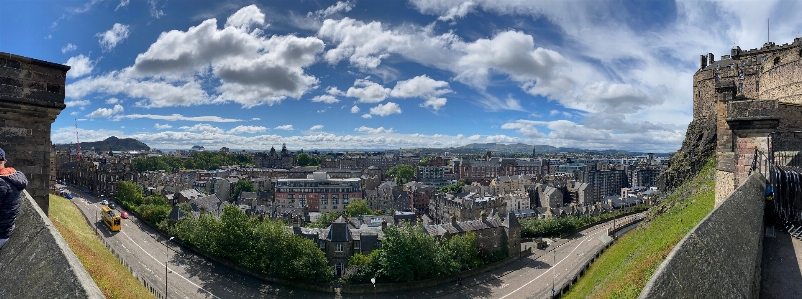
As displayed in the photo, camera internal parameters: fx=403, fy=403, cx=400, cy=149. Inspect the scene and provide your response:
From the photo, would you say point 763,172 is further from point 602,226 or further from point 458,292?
point 602,226

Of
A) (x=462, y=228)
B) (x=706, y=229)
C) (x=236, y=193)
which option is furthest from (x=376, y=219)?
(x=236, y=193)

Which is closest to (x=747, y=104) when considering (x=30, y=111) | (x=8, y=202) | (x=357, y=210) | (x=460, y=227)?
(x=8, y=202)

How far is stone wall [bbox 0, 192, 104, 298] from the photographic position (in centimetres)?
241

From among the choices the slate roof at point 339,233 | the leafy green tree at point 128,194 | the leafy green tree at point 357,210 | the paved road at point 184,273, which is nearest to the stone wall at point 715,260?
the paved road at point 184,273

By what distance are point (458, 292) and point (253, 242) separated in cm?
1587

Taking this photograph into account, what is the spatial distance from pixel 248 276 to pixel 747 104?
31132mm

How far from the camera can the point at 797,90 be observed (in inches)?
854

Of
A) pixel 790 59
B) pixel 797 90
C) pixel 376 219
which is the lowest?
pixel 376 219

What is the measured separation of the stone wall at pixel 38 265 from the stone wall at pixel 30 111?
5606 mm

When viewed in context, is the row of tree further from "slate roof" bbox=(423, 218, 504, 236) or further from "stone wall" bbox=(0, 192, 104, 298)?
"stone wall" bbox=(0, 192, 104, 298)

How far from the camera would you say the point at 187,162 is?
424ft

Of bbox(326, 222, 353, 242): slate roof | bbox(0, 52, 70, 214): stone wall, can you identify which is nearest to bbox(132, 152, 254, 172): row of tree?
bbox(326, 222, 353, 242): slate roof

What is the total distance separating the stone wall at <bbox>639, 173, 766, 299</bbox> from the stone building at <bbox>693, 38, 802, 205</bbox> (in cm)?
333

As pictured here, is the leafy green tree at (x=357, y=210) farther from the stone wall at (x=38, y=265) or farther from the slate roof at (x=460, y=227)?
the stone wall at (x=38, y=265)
